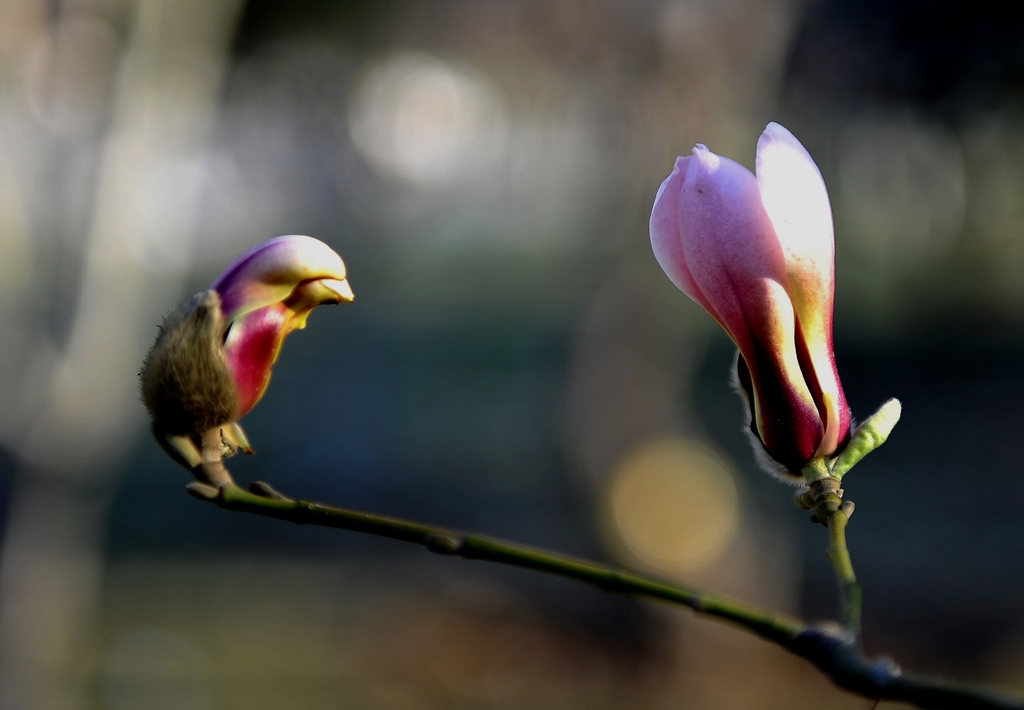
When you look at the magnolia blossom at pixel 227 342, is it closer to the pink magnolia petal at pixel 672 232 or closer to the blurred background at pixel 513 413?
the pink magnolia petal at pixel 672 232

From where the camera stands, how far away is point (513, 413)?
7.21m

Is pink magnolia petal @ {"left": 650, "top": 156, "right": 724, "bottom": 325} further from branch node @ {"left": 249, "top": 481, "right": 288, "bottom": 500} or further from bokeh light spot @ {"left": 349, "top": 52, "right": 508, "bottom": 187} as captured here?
bokeh light spot @ {"left": 349, "top": 52, "right": 508, "bottom": 187}

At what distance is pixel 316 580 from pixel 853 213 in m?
4.36

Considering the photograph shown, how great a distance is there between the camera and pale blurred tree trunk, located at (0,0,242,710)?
317 centimetres

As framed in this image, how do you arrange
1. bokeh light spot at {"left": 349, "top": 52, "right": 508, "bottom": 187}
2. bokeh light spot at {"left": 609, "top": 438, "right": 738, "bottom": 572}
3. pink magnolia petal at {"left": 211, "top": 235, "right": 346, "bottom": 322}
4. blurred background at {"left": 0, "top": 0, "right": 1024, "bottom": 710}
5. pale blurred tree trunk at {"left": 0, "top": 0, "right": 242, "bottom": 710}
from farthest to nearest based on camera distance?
bokeh light spot at {"left": 349, "top": 52, "right": 508, "bottom": 187}
bokeh light spot at {"left": 609, "top": 438, "right": 738, "bottom": 572}
blurred background at {"left": 0, "top": 0, "right": 1024, "bottom": 710}
pale blurred tree trunk at {"left": 0, "top": 0, "right": 242, "bottom": 710}
pink magnolia petal at {"left": 211, "top": 235, "right": 346, "bottom": 322}

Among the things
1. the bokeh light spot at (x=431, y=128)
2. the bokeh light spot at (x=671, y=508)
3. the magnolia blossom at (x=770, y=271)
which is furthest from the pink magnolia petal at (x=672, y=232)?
the bokeh light spot at (x=431, y=128)

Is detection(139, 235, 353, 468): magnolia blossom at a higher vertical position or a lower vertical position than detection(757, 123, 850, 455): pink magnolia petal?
lower

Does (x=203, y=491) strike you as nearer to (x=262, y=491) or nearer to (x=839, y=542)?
(x=262, y=491)

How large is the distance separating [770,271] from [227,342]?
353 millimetres

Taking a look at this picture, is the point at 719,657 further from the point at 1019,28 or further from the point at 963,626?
the point at 1019,28

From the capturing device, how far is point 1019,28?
3709 mm

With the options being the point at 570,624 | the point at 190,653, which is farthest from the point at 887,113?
the point at 190,653

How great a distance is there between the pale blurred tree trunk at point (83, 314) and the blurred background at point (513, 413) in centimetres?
1

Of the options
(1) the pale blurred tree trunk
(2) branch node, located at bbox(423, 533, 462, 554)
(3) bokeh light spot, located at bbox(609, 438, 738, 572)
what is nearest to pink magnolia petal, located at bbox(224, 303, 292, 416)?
(2) branch node, located at bbox(423, 533, 462, 554)
